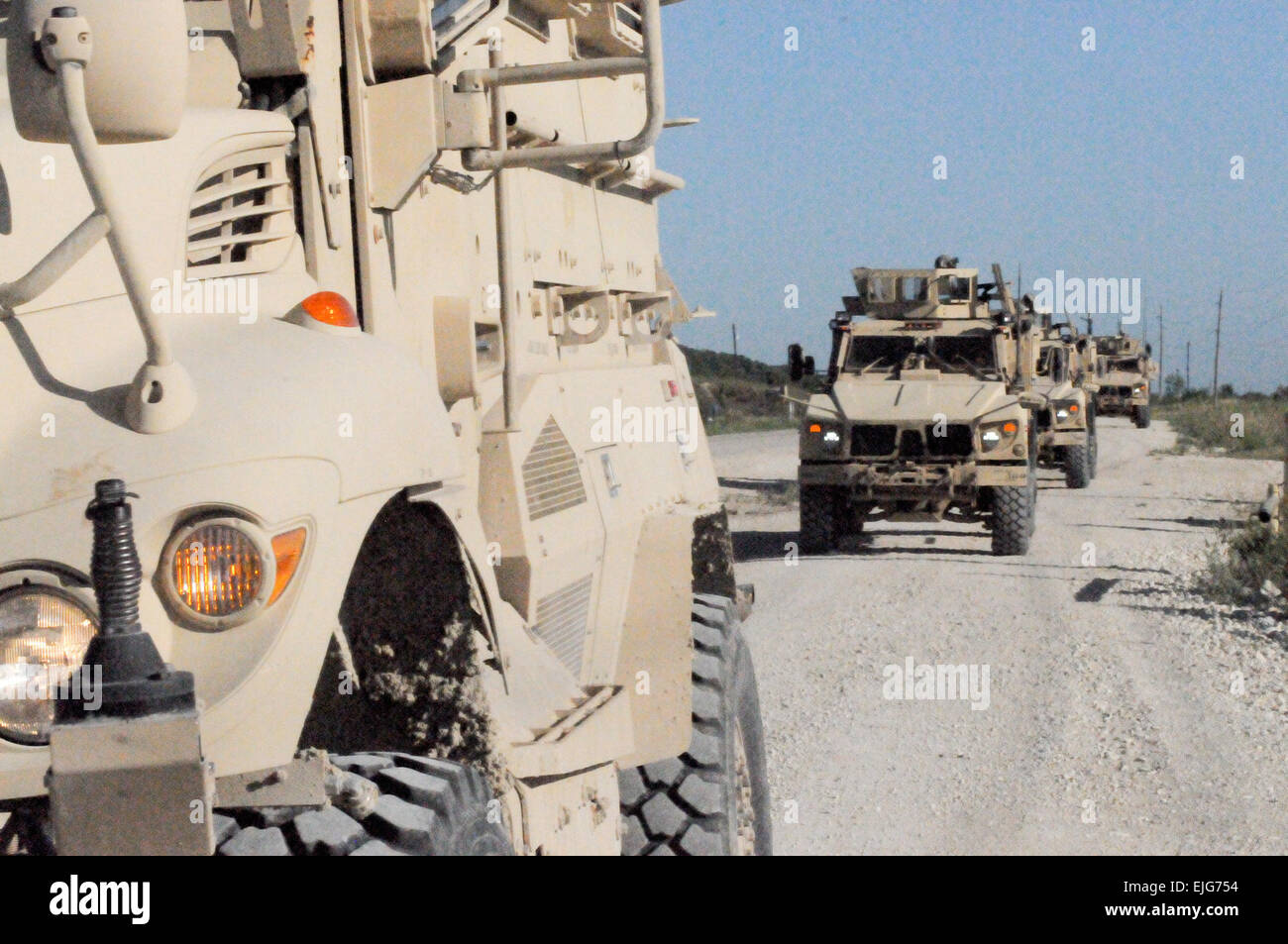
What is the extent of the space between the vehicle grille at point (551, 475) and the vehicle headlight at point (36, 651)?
166 cm

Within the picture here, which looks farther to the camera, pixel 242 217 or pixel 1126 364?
pixel 1126 364

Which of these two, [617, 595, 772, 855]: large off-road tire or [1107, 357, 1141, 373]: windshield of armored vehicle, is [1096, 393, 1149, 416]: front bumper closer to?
[1107, 357, 1141, 373]: windshield of armored vehicle

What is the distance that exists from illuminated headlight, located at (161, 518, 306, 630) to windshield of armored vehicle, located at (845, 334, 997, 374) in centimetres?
1350

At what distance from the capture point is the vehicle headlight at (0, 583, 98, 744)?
6.75 feet

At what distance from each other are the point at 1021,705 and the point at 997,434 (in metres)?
6.43

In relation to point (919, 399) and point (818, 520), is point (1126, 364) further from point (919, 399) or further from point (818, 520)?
point (818, 520)

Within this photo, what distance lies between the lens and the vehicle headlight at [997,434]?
14.3 metres

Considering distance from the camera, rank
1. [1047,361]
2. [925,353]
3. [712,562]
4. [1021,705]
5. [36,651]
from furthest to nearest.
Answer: [1047,361], [925,353], [1021,705], [712,562], [36,651]

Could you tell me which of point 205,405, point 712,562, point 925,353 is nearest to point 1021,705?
point 712,562

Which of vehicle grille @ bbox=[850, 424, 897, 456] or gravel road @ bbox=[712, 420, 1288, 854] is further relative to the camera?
vehicle grille @ bbox=[850, 424, 897, 456]

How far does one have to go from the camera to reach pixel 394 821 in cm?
244

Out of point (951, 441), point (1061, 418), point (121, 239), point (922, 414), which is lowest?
point (1061, 418)

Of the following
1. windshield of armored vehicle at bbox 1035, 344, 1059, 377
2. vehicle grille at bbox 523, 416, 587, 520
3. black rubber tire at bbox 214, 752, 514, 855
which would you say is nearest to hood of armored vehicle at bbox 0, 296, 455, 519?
black rubber tire at bbox 214, 752, 514, 855
